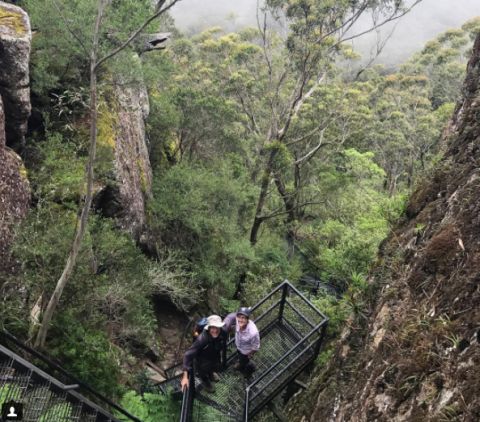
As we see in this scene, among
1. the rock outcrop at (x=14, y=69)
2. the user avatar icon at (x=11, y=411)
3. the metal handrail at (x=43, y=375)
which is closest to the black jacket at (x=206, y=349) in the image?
the metal handrail at (x=43, y=375)

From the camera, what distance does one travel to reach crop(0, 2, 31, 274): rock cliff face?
10.1m

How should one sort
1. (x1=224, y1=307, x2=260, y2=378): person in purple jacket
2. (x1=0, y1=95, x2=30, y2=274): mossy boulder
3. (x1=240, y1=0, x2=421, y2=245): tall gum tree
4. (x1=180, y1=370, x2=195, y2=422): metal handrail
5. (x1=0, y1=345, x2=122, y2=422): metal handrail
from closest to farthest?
1. (x1=0, y1=345, x2=122, y2=422): metal handrail
2. (x1=180, y1=370, x2=195, y2=422): metal handrail
3. (x1=224, y1=307, x2=260, y2=378): person in purple jacket
4. (x1=0, y1=95, x2=30, y2=274): mossy boulder
5. (x1=240, y1=0, x2=421, y2=245): tall gum tree


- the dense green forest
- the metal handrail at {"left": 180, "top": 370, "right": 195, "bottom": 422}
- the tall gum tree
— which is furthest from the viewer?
the tall gum tree

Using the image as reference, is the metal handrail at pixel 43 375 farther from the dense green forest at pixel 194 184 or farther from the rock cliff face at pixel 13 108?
the rock cliff face at pixel 13 108

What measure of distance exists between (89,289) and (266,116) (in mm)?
21079

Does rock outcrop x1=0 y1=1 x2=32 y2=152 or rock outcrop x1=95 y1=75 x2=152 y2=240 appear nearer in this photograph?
rock outcrop x1=0 y1=1 x2=32 y2=152

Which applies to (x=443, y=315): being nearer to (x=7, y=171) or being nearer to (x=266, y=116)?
(x=7, y=171)

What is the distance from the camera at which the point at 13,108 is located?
39.6 feet

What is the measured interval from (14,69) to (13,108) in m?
1.02

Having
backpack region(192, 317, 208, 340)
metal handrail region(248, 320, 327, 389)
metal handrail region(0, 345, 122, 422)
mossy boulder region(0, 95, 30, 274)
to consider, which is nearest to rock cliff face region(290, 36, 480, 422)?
metal handrail region(248, 320, 327, 389)

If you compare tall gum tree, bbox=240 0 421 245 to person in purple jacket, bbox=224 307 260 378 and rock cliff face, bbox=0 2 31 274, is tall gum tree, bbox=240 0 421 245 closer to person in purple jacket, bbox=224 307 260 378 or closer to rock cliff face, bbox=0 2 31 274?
rock cliff face, bbox=0 2 31 274

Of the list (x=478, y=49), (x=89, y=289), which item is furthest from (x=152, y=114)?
(x=478, y=49)

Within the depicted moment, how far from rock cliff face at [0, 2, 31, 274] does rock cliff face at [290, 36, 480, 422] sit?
754 centimetres

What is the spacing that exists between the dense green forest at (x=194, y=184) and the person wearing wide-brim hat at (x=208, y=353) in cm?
235
